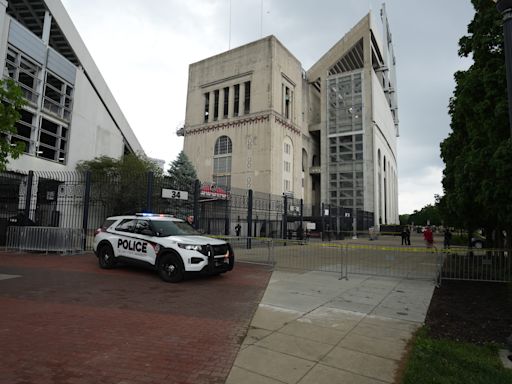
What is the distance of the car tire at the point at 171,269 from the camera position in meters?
9.11

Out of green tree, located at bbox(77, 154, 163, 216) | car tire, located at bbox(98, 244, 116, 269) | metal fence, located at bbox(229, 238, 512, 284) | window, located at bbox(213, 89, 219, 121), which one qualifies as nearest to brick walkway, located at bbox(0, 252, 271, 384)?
car tire, located at bbox(98, 244, 116, 269)

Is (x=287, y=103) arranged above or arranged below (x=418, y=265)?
above

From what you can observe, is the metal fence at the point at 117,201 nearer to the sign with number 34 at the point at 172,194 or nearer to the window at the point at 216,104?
the sign with number 34 at the point at 172,194

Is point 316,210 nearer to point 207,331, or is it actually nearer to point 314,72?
point 314,72

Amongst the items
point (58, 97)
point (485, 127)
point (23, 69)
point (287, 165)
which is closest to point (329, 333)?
point (485, 127)

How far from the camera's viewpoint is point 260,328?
220 inches

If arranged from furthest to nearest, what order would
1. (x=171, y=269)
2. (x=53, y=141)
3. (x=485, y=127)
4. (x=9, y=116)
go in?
(x=53, y=141)
(x=9, y=116)
(x=171, y=269)
(x=485, y=127)

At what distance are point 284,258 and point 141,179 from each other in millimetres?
20736

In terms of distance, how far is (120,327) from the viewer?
5312 millimetres

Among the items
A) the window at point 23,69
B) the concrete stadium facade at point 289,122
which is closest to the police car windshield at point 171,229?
the window at point 23,69

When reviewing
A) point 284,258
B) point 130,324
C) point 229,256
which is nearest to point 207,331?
point 130,324

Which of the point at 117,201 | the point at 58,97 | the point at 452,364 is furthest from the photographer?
the point at 58,97

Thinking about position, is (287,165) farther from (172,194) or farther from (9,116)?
(9,116)

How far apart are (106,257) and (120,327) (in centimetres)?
638
